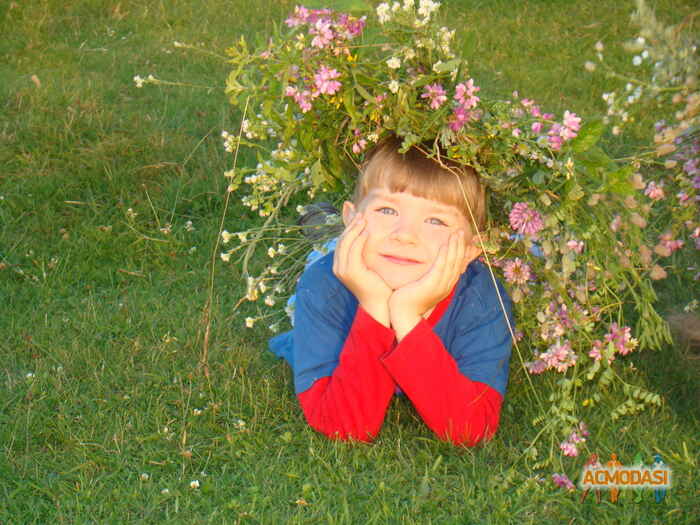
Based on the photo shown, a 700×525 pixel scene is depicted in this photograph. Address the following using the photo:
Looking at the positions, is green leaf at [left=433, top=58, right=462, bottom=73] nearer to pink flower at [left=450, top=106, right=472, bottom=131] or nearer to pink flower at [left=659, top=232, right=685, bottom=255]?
pink flower at [left=450, top=106, right=472, bottom=131]

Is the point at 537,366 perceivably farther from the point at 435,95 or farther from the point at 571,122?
the point at 435,95

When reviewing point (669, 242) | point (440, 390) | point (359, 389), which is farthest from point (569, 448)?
point (669, 242)

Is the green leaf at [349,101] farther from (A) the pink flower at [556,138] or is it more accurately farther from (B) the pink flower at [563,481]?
(B) the pink flower at [563,481]

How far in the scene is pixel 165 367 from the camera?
13.2ft

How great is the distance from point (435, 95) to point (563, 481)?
134cm

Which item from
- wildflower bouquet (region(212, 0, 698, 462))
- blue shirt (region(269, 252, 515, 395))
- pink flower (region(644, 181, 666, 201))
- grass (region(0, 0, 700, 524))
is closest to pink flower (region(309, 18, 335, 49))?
wildflower bouquet (region(212, 0, 698, 462))

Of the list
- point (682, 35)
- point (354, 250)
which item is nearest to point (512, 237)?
point (354, 250)

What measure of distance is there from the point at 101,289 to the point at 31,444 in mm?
1523

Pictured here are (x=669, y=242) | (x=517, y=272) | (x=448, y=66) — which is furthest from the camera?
(x=517, y=272)

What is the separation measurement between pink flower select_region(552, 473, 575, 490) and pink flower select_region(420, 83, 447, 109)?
4.20 ft

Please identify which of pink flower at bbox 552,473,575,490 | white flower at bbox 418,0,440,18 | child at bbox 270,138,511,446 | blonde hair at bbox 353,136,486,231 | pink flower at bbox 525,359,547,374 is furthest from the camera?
pink flower at bbox 525,359,547,374

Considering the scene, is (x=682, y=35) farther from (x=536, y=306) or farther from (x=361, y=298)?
(x=361, y=298)

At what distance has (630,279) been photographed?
364 cm

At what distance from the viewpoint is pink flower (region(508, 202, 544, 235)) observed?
3.16 meters
